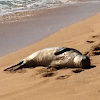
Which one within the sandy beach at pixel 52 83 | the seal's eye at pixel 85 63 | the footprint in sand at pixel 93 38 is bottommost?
the sandy beach at pixel 52 83

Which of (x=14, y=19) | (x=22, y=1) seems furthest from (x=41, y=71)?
(x=22, y=1)

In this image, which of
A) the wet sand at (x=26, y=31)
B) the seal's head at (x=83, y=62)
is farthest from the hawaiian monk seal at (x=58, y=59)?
the wet sand at (x=26, y=31)

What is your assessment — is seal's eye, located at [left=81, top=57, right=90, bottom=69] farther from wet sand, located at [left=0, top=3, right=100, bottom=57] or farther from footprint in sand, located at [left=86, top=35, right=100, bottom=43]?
wet sand, located at [left=0, top=3, right=100, bottom=57]

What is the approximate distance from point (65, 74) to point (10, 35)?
3976 millimetres

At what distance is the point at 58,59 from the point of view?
4.26 metres

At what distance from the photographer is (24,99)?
3041 millimetres

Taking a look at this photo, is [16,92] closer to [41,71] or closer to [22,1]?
[41,71]

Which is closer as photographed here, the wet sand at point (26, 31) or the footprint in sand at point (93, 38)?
the footprint in sand at point (93, 38)

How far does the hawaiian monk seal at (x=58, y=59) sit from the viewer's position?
3989mm

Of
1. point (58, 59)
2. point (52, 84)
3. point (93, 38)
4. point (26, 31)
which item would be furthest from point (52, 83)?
point (26, 31)

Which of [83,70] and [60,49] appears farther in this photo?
[60,49]

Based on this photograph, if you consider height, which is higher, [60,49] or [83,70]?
[60,49]

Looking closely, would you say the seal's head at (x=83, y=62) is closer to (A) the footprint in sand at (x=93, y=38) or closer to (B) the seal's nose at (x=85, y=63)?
(B) the seal's nose at (x=85, y=63)

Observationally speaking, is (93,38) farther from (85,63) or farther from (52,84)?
(52,84)
